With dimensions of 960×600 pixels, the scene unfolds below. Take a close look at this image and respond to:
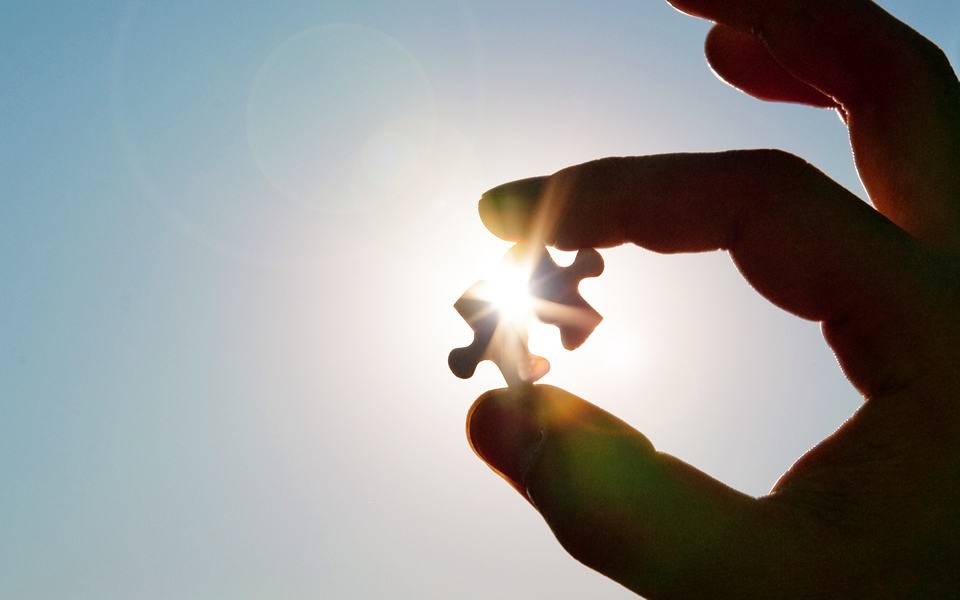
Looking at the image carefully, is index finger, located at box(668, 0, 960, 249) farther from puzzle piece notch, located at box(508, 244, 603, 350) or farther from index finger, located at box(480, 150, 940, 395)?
puzzle piece notch, located at box(508, 244, 603, 350)

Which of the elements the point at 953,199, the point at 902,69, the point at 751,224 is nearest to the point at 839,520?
the point at 751,224

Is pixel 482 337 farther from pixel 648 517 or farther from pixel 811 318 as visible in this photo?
pixel 811 318

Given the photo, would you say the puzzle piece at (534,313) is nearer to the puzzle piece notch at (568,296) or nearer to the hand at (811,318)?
the puzzle piece notch at (568,296)

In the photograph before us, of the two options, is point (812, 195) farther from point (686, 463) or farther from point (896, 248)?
point (686, 463)

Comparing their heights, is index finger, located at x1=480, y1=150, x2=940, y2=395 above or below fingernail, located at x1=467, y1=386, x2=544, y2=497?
above

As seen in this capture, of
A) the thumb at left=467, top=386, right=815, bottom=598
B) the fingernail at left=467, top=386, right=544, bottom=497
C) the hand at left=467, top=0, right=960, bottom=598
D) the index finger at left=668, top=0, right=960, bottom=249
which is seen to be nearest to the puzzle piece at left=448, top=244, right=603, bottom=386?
the hand at left=467, top=0, right=960, bottom=598

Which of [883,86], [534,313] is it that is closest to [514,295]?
[534,313]
